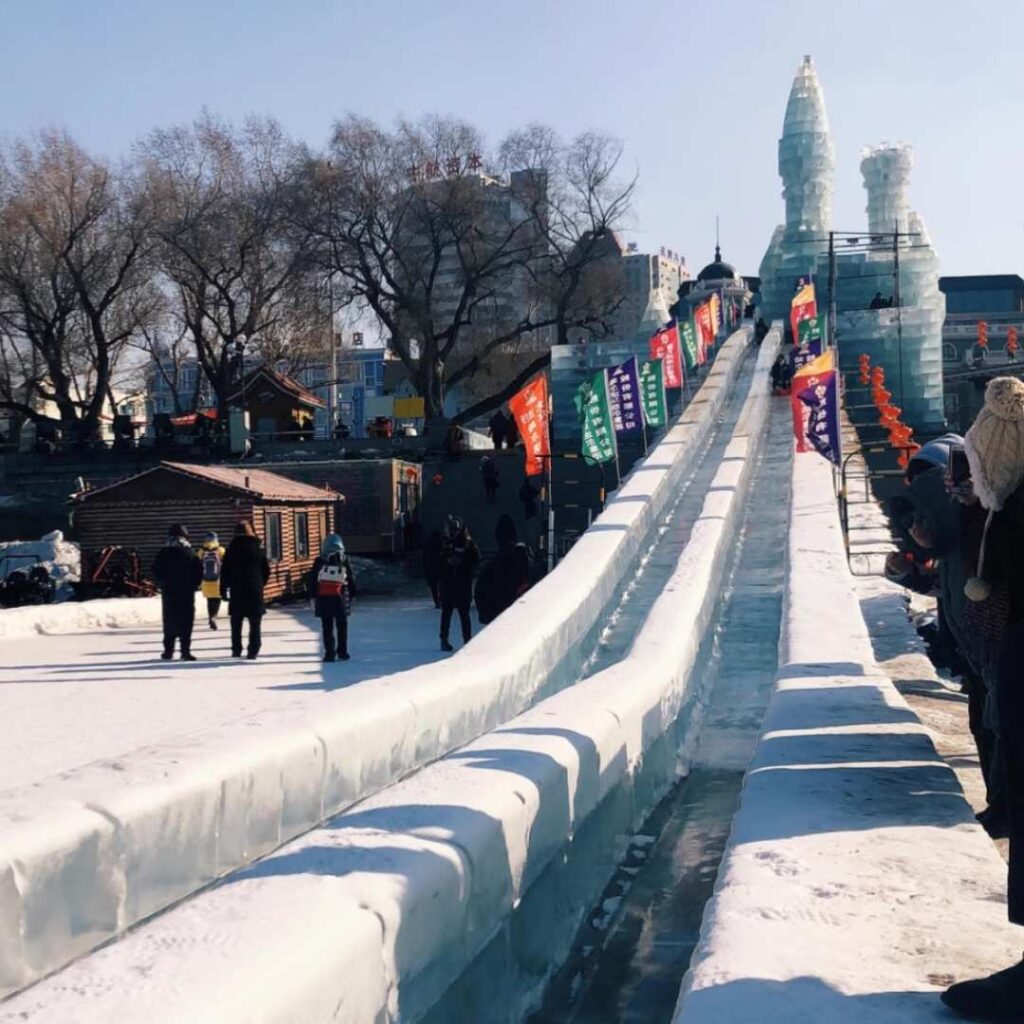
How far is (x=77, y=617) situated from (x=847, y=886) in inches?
713

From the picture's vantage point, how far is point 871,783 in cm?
477

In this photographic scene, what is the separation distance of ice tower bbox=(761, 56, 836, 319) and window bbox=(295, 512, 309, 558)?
30.7 m

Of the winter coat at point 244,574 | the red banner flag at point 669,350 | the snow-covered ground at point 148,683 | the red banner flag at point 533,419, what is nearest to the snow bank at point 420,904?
the snow-covered ground at point 148,683

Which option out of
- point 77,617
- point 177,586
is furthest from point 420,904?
point 77,617

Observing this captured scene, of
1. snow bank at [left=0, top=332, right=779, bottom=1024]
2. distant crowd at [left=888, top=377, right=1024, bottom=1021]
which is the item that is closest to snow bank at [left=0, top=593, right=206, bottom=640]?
snow bank at [left=0, top=332, right=779, bottom=1024]

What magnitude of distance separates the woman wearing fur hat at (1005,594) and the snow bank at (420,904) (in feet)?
4.23

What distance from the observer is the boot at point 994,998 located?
277 centimetres

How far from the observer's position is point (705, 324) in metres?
44.1

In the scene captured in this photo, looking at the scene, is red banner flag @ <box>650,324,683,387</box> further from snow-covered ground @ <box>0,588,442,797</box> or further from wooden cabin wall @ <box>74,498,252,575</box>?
snow-covered ground @ <box>0,588,442,797</box>

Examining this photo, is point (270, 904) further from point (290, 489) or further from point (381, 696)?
point (290, 489)

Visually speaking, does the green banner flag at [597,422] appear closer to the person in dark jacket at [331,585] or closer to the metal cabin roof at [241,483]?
the metal cabin roof at [241,483]

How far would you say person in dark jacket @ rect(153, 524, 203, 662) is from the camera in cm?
1489

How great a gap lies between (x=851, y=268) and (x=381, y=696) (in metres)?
46.8

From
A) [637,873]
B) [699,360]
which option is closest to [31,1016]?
[637,873]
